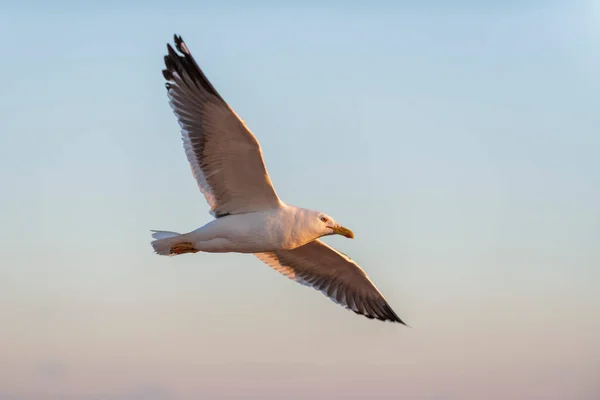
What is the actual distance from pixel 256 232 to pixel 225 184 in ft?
2.49

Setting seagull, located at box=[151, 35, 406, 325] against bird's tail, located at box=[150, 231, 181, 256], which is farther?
bird's tail, located at box=[150, 231, 181, 256]

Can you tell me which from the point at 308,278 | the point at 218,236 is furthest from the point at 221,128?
the point at 308,278

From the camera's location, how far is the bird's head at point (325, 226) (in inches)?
461

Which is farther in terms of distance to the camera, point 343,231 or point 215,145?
point 343,231

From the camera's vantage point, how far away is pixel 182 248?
11.8m

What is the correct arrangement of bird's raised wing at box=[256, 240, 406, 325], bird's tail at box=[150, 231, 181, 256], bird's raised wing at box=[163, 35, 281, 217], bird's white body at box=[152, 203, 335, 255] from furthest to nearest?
1. bird's raised wing at box=[256, 240, 406, 325]
2. bird's tail at box=[150, 231, 181, 256]
3. bird's white body at box=[152, 203, 335, 255]
4. bird's raised wing at box=[163, 35, 281, 217]

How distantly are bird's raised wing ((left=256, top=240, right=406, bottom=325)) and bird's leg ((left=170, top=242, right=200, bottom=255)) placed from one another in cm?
205

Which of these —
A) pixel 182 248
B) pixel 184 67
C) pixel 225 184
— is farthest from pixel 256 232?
pixel 184 67

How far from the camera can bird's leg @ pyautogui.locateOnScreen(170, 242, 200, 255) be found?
11.7 m

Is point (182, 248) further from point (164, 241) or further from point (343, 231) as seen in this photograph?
point (343, 231)

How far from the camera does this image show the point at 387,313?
14.4 meters

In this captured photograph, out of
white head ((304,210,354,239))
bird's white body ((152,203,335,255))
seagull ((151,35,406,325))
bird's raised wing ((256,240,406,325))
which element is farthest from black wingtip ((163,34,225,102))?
bird's raised wing ((256,240,406,325))

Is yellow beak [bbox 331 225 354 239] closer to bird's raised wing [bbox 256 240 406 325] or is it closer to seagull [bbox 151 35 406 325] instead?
seagull [bbox 151 35 406 325]

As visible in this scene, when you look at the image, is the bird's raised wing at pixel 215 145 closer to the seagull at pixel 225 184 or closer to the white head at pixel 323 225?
the seagull at pixel 225 184
